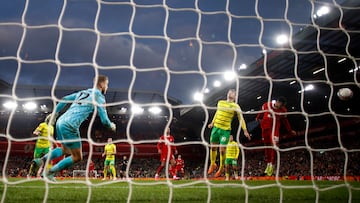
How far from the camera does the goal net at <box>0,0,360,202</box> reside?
12.1ft

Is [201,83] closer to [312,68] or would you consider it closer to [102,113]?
[102,113]

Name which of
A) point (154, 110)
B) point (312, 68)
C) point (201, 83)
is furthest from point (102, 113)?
point (154, 110)

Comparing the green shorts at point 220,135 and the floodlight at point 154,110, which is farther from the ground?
the floodlight at point 154,110

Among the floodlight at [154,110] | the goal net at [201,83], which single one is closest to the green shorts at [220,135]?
the goal net at [201,83]

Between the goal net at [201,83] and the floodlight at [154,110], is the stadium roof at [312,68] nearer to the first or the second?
the goal net at [201,83]

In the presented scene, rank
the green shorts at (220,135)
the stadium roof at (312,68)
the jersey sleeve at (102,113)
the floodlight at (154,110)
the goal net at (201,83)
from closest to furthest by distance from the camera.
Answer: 1. the goal net at (201,83)
2. the jersey sleeve at (102,113)
3. the green shorts at (220,135)
4. the stadium roof at (312,68)
5. the floodlight at (154,110)

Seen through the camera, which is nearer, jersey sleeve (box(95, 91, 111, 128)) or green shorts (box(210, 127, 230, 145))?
jersey sleeve (box(95, 91, 111, 128))

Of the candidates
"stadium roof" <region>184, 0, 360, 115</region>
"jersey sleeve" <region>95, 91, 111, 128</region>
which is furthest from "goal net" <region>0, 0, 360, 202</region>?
"jersey sleeve" <region>95, 91, 111, 128</region>

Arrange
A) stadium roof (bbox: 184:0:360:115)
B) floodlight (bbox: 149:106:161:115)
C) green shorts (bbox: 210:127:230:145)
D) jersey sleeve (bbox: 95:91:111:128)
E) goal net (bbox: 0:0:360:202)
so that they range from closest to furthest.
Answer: goal net (bbox: 0:0:360:202) < jersey sleeve (bbox: 95:91:111:128) < green shorts (bbox: 210:127:230:145) < stadium roof (bbox: 184:0:360:115) < floodlight (bbox: 149:106:161:115)

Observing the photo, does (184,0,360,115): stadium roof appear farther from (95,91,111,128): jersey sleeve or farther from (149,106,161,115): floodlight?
(95,91,111,128): jersey sleeve

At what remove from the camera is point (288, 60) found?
1775 centimetres

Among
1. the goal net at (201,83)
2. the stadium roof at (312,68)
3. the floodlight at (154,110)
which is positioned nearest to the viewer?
the goal net at (201,83)

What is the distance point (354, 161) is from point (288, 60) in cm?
659

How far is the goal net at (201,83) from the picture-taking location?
370 cm
